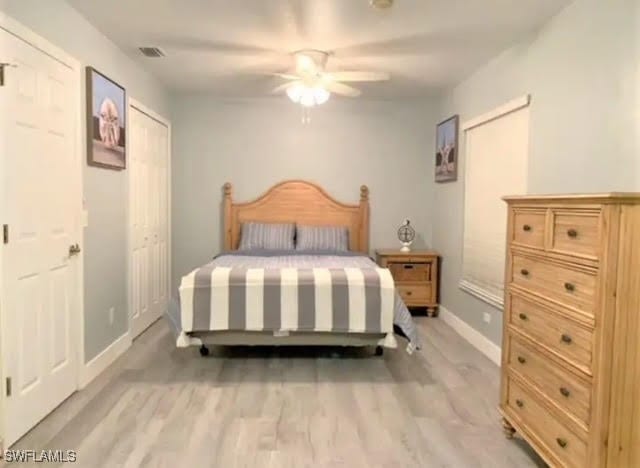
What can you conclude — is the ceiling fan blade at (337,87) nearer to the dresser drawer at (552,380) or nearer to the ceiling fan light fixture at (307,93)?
the ceiling fan light fixture at (307,93)

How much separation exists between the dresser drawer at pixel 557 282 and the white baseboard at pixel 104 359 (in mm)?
2796

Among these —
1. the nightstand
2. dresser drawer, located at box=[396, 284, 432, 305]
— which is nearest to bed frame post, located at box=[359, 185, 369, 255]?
the nightstand

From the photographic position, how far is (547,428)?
2387mm

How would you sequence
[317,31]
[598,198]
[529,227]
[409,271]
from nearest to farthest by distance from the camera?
[598,198] < [529,227] < [317,31] < [409,271]

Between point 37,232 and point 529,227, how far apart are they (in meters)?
2.58

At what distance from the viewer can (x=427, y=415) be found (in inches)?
124

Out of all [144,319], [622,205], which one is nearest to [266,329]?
[144,319]

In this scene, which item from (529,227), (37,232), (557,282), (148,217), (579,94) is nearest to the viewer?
(557,282)

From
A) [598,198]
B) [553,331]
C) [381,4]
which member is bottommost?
[553,331]

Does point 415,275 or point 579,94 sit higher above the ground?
point 579,94

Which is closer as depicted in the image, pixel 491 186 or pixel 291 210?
pixel 491 186

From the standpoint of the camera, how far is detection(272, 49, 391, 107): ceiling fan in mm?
4230

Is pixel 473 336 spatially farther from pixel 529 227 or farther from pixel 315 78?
pixel 315 78

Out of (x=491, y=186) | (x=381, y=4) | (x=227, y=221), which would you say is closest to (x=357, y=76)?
(x=381, y=4)
